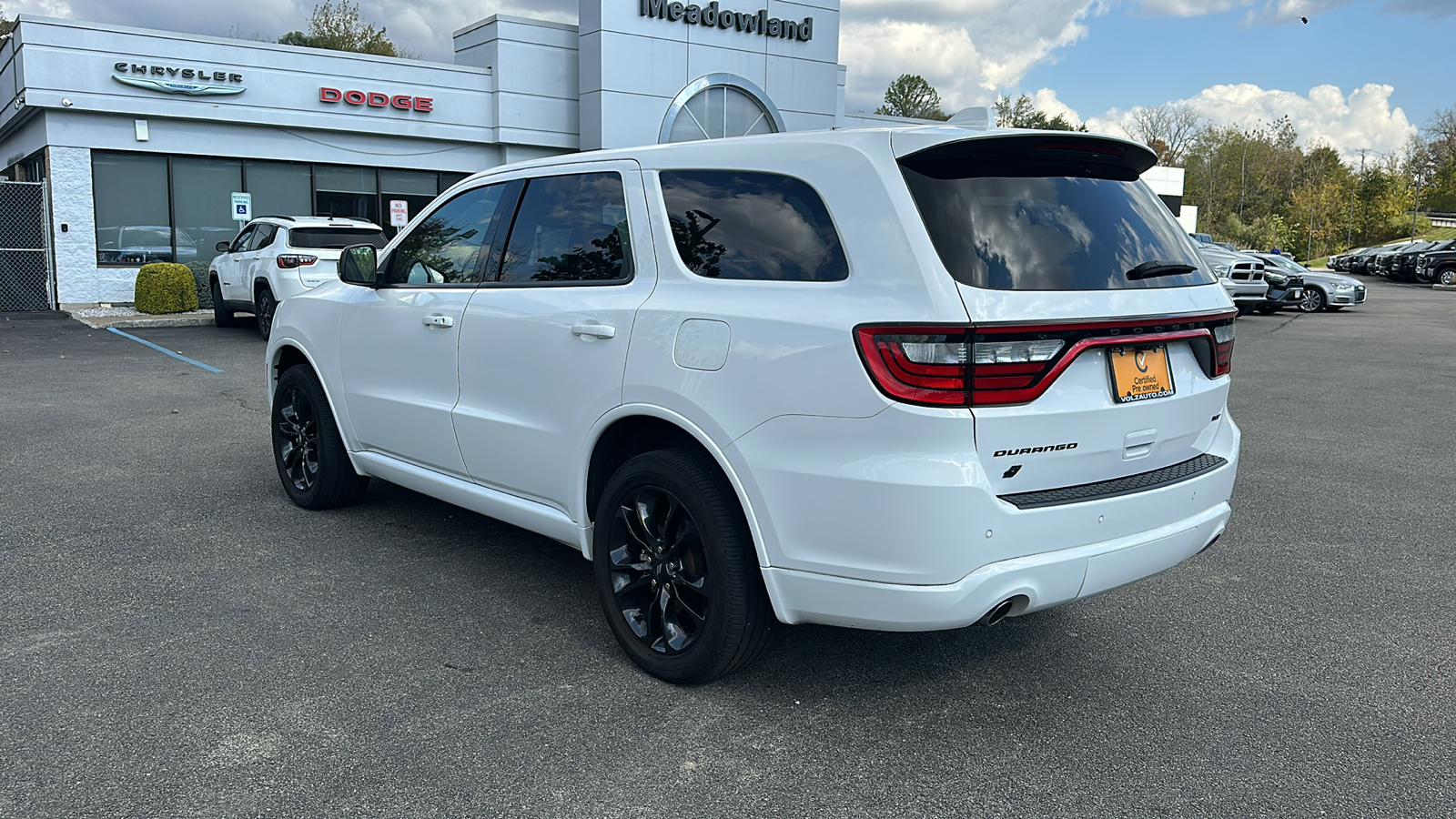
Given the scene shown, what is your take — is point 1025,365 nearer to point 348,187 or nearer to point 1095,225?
point 1095,225

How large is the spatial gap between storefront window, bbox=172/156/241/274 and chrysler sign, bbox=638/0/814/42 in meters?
9.36

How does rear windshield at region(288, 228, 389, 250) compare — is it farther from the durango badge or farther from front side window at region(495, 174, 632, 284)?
the durango badge

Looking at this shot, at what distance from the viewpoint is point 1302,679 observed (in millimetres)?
3789

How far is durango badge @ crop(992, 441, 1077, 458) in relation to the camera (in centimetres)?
299

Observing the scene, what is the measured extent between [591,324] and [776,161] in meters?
0.89

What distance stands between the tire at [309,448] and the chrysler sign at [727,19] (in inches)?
769

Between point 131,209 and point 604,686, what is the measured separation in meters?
20.6

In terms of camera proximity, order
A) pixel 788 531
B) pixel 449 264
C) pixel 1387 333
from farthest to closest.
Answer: pixel 1387 333, pixel 449 264, pixel 788 531

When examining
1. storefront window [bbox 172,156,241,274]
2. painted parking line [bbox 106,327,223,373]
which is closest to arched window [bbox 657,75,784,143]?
storefront window [bbox 172,156,241,274]

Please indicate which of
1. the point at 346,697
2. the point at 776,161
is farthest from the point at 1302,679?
the point at 346,697

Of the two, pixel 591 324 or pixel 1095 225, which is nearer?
pixel 1095 225

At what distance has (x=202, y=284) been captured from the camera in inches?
835

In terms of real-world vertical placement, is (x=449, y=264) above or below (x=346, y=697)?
above

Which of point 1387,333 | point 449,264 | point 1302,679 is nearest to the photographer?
point 1302,679
